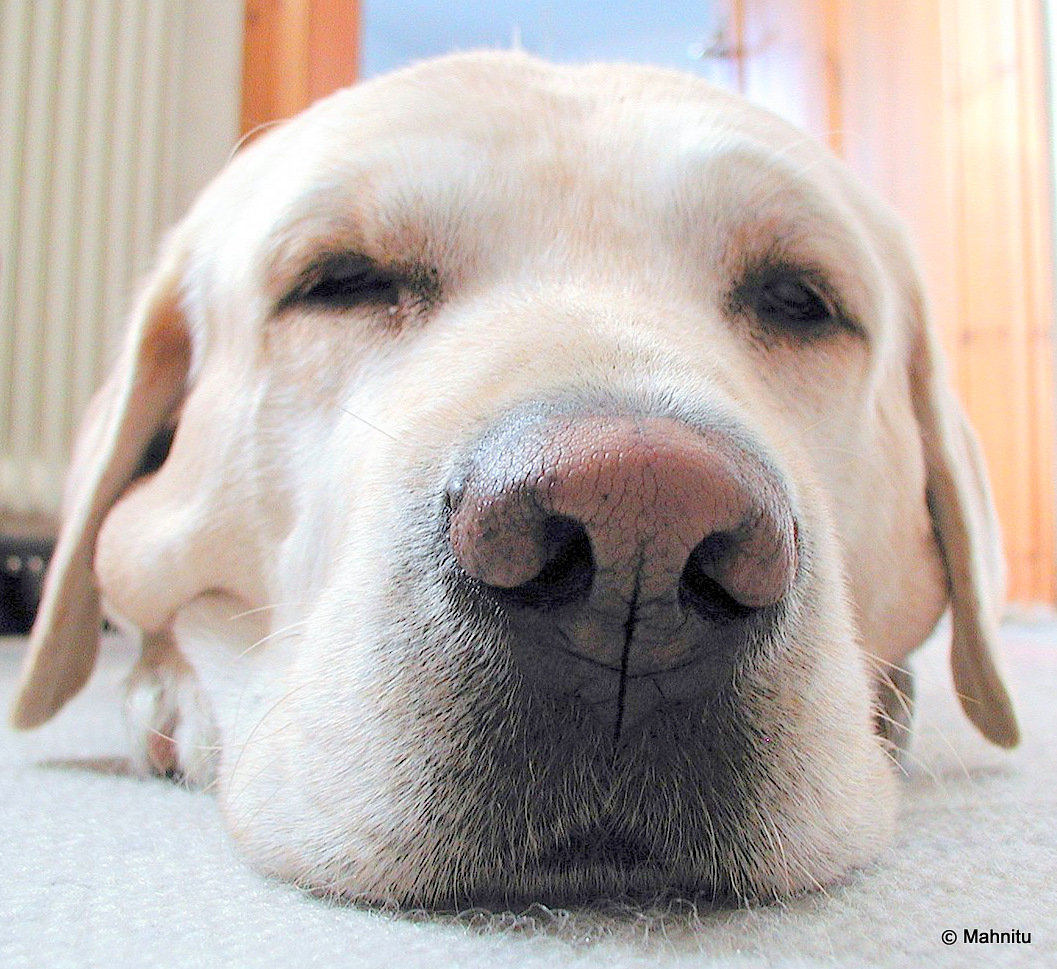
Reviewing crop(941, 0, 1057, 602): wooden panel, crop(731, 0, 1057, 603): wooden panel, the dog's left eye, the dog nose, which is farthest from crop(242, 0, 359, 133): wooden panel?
the dog nose

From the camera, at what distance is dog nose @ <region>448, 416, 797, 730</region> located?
686 millimetres

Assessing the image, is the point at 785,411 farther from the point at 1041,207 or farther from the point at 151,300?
the point at 1041,207

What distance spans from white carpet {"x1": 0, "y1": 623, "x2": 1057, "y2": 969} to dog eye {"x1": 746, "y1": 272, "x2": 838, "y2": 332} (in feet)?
→ 2.11

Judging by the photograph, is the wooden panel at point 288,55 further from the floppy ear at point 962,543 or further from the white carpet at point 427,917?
the white carpet at point 427,917

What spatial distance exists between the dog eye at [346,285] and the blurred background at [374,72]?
1040 millimetres

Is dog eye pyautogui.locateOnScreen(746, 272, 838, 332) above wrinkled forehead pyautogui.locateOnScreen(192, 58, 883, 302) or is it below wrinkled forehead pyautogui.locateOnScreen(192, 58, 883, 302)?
below

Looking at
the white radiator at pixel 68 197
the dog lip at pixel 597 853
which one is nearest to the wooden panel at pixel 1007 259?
the white radiator at pixel 68 197

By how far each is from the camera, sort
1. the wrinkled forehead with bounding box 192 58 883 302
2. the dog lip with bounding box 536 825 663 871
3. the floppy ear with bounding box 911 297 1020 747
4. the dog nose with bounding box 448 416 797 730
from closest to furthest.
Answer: the dog nose with bounding box 448 416 797 730, the dog lip with bounding box 536 825 663 871, the wrinkled forehead with bounding box 192 58 883 302, the floppy ear with bounding box 911 297 1020 747

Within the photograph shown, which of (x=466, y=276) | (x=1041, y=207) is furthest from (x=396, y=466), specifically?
(x=1041, y=207)

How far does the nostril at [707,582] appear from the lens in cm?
72

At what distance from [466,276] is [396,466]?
1.41 ft

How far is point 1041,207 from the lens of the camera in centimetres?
612

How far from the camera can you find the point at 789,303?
56.6 inches

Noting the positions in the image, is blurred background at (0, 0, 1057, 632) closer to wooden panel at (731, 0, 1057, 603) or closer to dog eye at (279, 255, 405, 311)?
wooden panel at (731, 0, 1057, 603)
